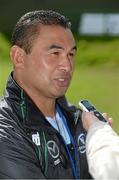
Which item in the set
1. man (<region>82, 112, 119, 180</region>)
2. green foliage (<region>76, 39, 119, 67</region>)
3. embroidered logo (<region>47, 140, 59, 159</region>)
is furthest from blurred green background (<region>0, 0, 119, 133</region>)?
man (<region>82, 112, 119, 180</region>)

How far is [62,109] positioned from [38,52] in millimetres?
177

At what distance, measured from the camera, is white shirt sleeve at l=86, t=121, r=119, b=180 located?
2.93ft

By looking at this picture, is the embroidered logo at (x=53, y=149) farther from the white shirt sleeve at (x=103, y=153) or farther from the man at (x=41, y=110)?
the white shirt sleeve at (x=103, y=153)

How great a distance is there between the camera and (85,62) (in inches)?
246

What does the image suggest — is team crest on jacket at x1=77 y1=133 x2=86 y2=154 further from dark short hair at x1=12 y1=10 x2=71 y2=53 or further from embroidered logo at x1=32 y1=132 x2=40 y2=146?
dark short hair at x1=12 y1=10 x2=71 y2=53

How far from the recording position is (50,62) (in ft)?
3.83

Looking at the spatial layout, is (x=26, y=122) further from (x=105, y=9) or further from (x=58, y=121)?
(x=105, y=9)

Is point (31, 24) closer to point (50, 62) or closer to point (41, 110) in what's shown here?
point (50, 62)

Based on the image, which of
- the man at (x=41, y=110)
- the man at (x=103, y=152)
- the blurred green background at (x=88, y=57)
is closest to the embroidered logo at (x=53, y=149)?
the man at (x=41, y=110)

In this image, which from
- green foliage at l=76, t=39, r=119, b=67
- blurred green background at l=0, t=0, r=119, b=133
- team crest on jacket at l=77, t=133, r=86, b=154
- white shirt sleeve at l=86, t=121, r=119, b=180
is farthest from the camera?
green foliage at l=76, t=39, r=119, b=67

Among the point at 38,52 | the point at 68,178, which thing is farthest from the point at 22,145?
the point at 38,52

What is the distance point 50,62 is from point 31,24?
4.5 inches

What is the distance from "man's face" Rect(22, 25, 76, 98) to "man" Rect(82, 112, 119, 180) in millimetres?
231

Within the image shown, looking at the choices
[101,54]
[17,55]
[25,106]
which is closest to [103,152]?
[25,106]
